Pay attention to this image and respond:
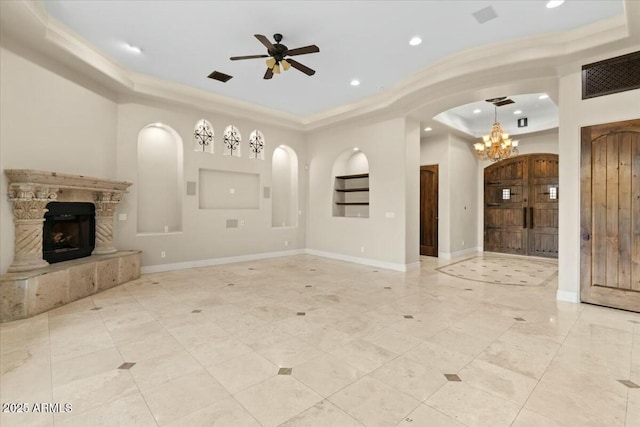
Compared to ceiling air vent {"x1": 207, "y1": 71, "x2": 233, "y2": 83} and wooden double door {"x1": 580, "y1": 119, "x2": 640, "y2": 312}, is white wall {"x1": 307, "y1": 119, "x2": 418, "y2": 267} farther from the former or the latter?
ceiling air vent {"x1": 207, "y1": 71, "x2": 233, "y2": 83}

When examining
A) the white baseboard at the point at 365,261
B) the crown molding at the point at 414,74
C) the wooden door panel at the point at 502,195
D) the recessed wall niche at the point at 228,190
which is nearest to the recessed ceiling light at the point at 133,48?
the crown molding at the point at 414,74

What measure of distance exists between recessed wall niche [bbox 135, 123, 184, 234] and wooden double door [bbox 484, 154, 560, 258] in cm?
906

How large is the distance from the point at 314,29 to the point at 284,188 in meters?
5.29

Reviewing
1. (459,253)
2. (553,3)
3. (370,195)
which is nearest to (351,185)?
(370,195)

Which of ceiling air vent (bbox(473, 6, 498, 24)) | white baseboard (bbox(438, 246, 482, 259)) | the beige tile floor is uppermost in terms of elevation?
Result: ceiling air vent (bbox(473, 6, 498, 24))

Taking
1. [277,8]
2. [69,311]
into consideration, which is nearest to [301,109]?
[277,8]


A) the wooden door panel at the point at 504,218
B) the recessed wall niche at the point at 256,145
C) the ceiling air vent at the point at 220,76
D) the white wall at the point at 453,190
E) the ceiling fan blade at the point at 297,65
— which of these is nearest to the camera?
the ceiling fan blade at the point at 297,65

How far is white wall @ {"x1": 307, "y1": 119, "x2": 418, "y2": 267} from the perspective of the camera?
6797mm

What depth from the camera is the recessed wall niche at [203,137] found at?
7000mm

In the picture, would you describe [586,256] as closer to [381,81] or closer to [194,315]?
[381,81]

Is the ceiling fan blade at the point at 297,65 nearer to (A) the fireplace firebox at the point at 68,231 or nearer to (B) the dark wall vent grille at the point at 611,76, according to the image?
(B) the dark wall vent grille at the point at 611,76

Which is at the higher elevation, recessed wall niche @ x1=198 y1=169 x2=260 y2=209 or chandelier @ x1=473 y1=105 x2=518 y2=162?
chandelier @ x1=473 y1=105 x2=518 y2=162

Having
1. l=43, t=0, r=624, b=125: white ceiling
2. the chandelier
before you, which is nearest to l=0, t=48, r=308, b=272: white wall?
l=43, t=0, r=624, b=125: white ceiling

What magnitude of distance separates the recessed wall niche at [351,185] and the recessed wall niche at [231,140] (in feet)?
8.59
